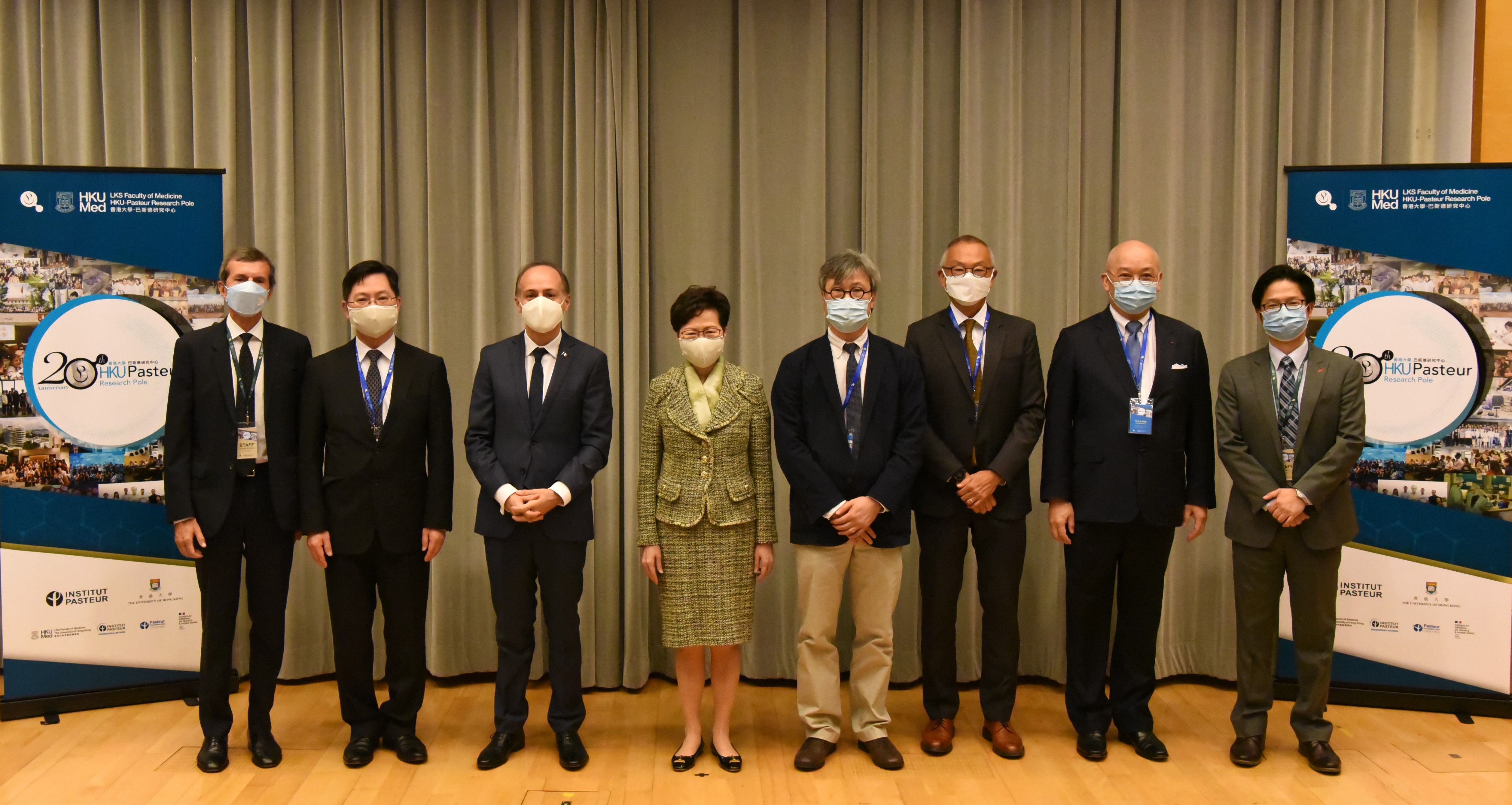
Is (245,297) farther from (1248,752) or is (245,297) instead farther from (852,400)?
(1248,752)

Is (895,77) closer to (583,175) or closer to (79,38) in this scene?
(583,175)

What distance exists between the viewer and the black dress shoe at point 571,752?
326cm

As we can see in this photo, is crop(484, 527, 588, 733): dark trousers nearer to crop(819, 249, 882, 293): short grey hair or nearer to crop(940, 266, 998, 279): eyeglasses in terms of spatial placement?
crop(819, 249, 882, 293): short grey hair

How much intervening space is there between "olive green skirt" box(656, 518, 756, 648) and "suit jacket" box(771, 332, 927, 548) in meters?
0.24

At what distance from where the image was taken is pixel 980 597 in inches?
136

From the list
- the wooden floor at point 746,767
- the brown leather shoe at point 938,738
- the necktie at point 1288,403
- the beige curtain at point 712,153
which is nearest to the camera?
the wooden floor at point 746,767

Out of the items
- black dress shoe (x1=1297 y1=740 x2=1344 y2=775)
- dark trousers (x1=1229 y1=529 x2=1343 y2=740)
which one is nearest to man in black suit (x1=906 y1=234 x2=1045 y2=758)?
dark trousers (x1=1229 y1=529 x2=1343 y2=740)

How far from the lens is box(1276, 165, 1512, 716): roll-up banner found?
12.5 ft

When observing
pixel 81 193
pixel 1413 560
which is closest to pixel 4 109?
pixel 81 193

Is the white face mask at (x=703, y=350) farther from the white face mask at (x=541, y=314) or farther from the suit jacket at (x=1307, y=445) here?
the suit jacket at (x=1307, y=445)

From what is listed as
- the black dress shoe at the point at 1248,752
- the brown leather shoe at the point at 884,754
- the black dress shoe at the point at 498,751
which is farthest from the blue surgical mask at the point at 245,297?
the black dress shoe at the point at 1248,752

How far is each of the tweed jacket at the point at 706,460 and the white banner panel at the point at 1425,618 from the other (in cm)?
219

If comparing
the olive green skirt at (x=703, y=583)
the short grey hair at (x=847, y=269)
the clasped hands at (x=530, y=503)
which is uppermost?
the short grey hair at (x=847, y=269)

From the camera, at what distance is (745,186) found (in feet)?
13.8
